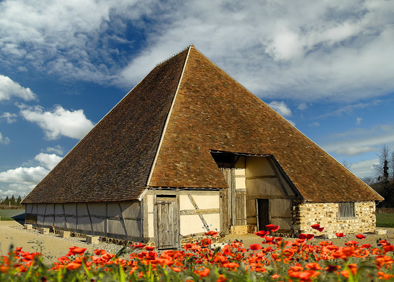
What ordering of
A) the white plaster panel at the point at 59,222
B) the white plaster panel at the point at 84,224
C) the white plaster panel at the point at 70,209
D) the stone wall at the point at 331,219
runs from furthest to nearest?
the white plaster panel at the point at 59,222, the white plaster panel at the point at 70,209, the white plaster panel at the point at 84,224, the stone wall at the point at 331,219

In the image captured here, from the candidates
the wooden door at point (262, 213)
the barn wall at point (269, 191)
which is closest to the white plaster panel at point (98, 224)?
the barn wall at point (269, 191)

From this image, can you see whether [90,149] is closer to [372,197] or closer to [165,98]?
[165,98]

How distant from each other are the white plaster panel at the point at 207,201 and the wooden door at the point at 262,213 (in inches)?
144

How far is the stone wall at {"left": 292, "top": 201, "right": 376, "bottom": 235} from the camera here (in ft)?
51.6

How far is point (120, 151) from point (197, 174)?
5.10 meters

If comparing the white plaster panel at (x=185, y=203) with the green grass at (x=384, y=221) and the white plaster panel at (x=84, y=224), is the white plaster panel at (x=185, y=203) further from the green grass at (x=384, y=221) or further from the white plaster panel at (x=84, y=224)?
the green grass at (x=384, y=221)

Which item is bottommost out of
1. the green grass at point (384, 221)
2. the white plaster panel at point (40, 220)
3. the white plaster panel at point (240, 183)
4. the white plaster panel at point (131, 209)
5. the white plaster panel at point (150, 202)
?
the green grass at point (384, 221)

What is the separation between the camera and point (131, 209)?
13.8 meters

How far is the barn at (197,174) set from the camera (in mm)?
13727

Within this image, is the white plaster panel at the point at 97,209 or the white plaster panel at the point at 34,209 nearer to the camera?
the white plaster panel at the point at 97,209

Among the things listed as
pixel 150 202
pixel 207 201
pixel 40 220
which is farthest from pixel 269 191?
pixel 40 220

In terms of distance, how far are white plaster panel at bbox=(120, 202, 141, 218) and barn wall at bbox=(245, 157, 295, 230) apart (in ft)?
21.9

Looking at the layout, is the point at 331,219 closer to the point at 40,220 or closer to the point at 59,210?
the point at 59,210

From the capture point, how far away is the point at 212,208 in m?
14.5
